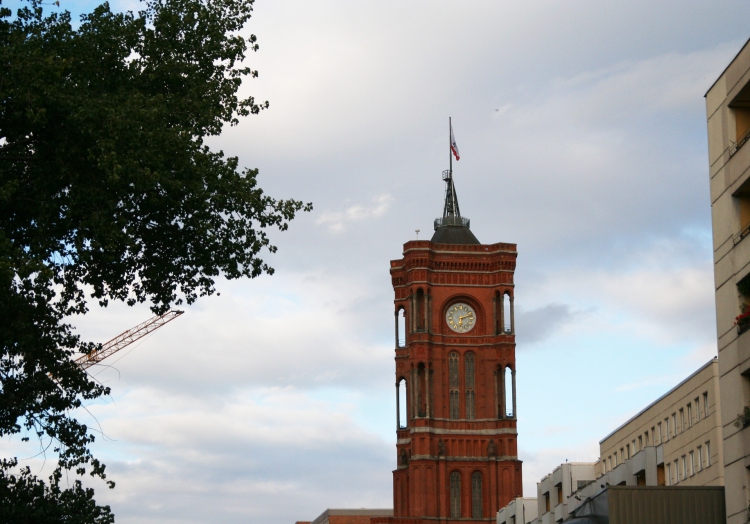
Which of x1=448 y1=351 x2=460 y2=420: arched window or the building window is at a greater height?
x1=448 y1=351 x2=460 y2=420: arched window

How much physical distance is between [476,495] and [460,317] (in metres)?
16.8

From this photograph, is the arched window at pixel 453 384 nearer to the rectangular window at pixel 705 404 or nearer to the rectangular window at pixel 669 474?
the rectangular window at pixel 669 474

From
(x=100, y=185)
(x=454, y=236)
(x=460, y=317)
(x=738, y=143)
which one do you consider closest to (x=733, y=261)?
(x=738, y=143)

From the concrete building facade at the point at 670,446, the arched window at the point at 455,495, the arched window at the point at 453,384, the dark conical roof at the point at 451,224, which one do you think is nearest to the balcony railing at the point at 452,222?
the dark conical roof at the point at 451,224

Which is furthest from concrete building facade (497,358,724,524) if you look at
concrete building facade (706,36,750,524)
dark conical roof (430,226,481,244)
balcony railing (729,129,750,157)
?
dark conical roof (430,226,481,244)

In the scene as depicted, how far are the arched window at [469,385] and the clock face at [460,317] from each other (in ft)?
→ 8.75

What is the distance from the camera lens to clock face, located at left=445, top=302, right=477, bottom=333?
130750mm

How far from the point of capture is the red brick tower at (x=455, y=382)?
12588cm

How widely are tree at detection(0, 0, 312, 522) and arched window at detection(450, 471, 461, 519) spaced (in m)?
89.7

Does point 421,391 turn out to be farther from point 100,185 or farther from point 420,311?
point 100,185

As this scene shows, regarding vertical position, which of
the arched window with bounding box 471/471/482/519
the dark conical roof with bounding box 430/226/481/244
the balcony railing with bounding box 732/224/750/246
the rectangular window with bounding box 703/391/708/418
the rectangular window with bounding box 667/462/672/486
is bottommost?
the rectangular window with bounding box 667/462/672/486

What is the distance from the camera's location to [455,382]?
130 metres

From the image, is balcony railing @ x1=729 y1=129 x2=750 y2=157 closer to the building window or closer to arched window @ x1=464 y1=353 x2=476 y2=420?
the building window

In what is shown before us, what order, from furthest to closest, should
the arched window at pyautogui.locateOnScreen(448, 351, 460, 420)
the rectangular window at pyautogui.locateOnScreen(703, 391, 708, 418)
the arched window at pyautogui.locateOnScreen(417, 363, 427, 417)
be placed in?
the arched window at pyautogui.locateOnScreen(448, 351, 460, 420) → the arched window at pyautogui.locateOnScreen(417, 363, 427, 417) → the rectangular window at pyautogui.locateOnScreen(703, 391, 708, 418)
